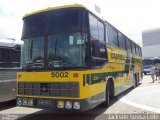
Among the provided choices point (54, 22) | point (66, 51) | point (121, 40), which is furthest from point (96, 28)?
point (121, 40)

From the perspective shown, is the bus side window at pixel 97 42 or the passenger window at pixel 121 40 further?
the passenger window at pixel 121 40

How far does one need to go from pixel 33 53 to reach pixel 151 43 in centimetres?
9133

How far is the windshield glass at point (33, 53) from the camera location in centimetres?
820

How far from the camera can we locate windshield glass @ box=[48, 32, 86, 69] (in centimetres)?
767

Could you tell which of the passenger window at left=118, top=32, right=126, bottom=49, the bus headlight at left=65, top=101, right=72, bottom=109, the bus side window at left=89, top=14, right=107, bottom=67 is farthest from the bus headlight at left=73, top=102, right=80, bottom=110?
the passenger window at left=118, top=32, right=126, bottom=49

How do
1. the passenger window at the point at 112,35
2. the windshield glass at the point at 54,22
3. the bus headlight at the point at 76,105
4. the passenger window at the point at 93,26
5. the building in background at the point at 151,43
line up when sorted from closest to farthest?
1. the bus headlight at the point at 76,105
2. the windshield glass at the point at 54,22
3. the passenger window at the point at 93,26
4. the passenger window at the point at 112,35
5. the building in background at the point at 151,43

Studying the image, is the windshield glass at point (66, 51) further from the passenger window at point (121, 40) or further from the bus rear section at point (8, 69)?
the passenger window at point (121, 40)

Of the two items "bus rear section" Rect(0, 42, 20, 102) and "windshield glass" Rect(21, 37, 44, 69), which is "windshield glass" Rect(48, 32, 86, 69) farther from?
"bus rear section" Rect(0, 42, 20, 102)

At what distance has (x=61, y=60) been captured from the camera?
309 inches

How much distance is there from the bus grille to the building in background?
88.1 m

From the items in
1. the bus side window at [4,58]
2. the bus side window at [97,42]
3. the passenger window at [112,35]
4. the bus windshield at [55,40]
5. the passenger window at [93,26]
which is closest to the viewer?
the bus windshield at [55,40]

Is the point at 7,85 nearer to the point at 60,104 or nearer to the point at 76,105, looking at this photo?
the point at 60,104

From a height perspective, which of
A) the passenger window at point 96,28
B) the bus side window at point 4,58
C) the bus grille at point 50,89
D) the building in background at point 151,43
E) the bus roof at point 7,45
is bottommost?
the bus grille at point 50,89

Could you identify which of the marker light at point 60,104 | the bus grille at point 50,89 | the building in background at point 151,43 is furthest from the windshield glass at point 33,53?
the building in background at point 151,43
